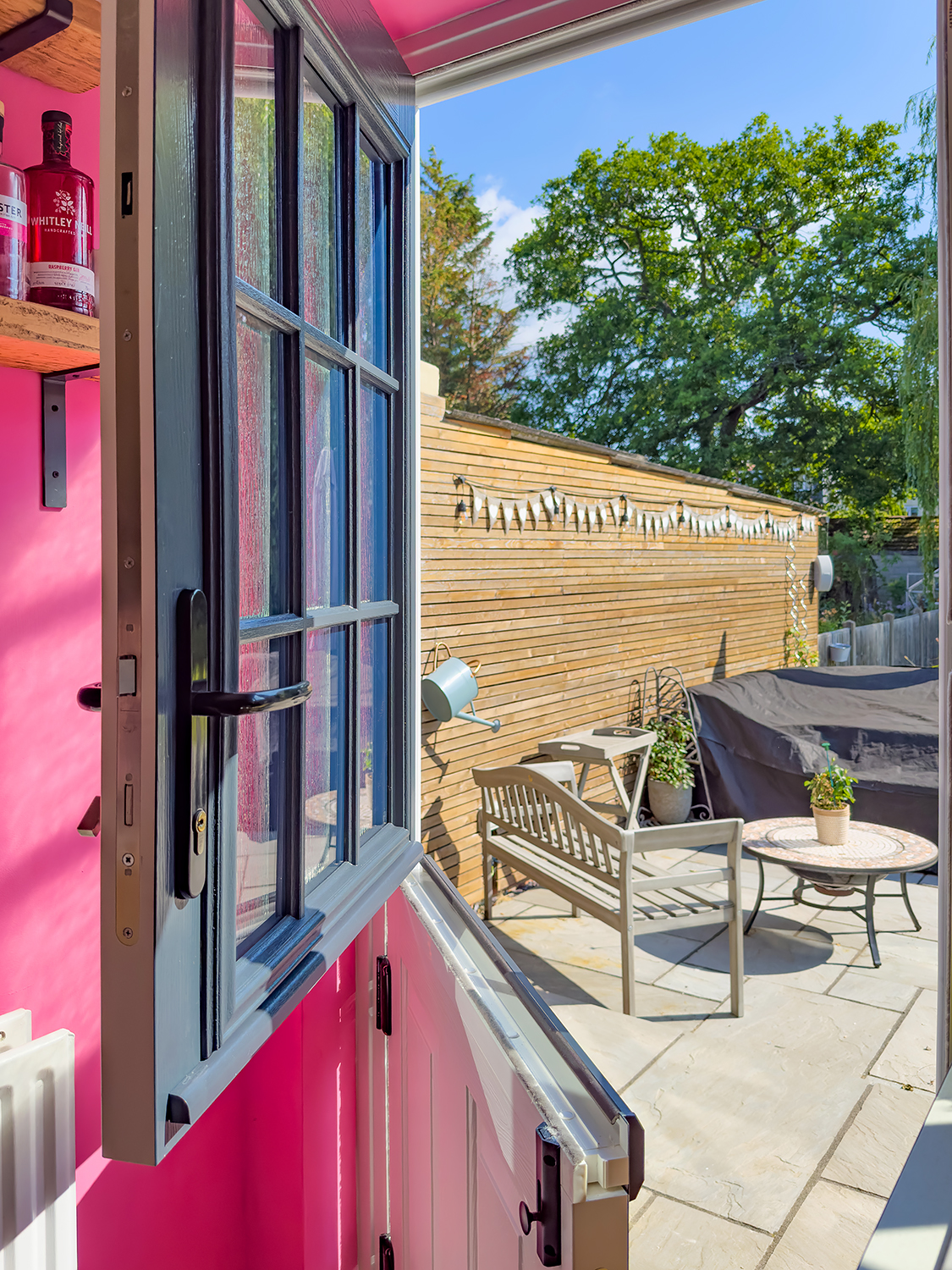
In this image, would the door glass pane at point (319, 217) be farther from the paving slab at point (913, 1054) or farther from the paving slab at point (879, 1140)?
the paving slab at point (913, 1054)

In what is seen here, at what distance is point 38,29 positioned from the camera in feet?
3.37

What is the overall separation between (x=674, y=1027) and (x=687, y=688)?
3.31m

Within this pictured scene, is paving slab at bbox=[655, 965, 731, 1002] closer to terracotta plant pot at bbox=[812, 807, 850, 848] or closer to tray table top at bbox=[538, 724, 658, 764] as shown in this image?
terracotta plant pot at bbox=[812, 807, 850, 848]

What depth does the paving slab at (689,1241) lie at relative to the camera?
1890 millimetres

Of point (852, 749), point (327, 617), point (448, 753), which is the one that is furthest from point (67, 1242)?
point (852, 749)

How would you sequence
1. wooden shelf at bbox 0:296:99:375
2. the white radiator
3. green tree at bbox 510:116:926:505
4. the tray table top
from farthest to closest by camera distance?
1. green tree at bbox 510:116:926:505
2. the tray table top
3. the white radiator
4. wooden shelf at bbox 0:296:99:375

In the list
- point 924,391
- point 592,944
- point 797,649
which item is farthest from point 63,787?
point 924,391

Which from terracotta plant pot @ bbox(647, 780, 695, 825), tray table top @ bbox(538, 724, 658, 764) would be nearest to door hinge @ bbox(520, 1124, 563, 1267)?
tray table top @ bbox(538, 724, 658, 764)

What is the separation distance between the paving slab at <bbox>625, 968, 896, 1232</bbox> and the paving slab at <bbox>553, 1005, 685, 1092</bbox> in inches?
2.0

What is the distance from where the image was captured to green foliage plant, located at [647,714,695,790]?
17.8 feet

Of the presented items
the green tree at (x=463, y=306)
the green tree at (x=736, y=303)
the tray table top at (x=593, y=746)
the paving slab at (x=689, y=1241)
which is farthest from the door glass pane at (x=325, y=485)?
the green tree at (x=736, y=303)

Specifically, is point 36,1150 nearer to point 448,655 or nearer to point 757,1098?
point 757,1098

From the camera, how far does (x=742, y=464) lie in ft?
54.3

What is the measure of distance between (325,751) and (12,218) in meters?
0.72
